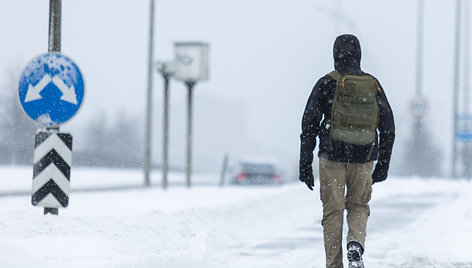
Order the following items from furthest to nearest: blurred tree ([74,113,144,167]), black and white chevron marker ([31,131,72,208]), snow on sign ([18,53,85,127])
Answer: blurred tree ([74,113,144,167]) < black and white chevron marker ([31,131,72,208]) < snow on sign ([18,53,85,127])

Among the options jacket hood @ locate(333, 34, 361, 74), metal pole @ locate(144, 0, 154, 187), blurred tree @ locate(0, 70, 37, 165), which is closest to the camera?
jacket hood @ locate(333, 34, 361, 74)

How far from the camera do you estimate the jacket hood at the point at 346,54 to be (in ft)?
20.8

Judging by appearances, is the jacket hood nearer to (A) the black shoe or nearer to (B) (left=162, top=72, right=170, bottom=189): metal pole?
(A) the black shoe

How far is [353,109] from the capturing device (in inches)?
247

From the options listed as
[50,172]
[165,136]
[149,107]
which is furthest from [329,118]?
[149,107]

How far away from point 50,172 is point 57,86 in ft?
2.85

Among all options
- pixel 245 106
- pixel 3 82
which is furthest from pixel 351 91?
pixel 245 106

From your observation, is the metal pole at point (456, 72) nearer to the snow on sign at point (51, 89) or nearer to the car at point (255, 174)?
the car at point (255, 174)


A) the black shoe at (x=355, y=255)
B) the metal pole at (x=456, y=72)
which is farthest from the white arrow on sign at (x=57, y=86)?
the metal pole at (x=456, y=72)

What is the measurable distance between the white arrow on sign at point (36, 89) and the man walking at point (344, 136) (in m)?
2.92

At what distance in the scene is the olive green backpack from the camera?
6246mm

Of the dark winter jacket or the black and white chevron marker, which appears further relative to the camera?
the black and white chevron marker

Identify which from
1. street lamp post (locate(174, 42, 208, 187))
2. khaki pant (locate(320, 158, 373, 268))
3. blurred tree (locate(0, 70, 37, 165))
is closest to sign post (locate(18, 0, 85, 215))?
khaki pant (locate(320, 158, 373, 268))

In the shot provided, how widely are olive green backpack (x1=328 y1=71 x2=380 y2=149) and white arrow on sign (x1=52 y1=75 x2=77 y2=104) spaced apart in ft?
9.56
